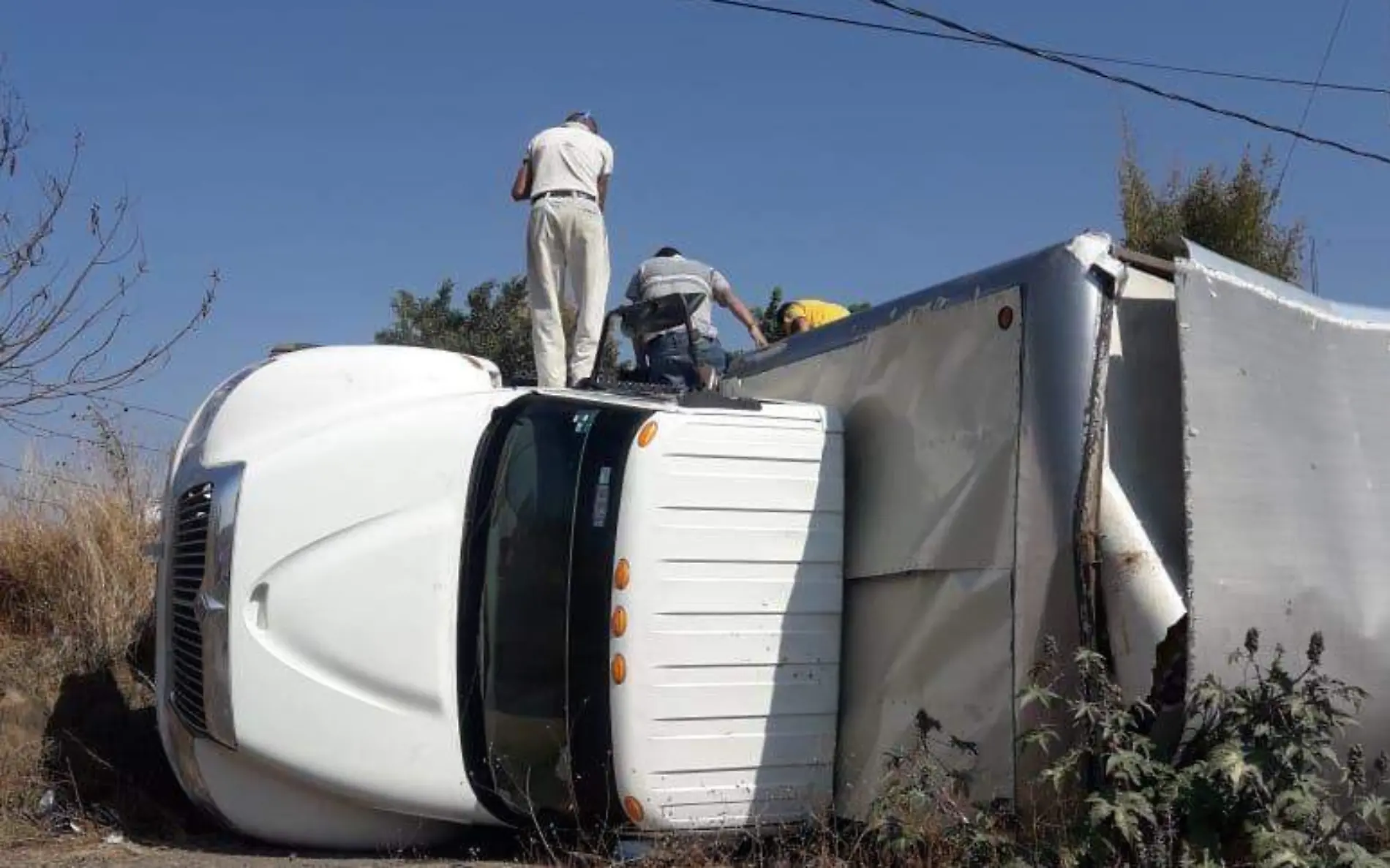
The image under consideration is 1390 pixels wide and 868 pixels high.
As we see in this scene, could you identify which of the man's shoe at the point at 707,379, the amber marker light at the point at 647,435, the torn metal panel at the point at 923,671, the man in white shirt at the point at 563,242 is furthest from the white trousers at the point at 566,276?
the torn metal panel at the point at 923,671

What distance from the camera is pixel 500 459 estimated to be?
455 centimetres

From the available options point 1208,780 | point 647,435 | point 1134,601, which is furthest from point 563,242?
point 1208,780

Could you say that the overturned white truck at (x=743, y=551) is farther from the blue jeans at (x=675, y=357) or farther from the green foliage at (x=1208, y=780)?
the blue jeans at (x=675, y=357)

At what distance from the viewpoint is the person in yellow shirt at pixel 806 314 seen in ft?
23.9

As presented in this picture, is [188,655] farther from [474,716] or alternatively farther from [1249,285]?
[1249,285]

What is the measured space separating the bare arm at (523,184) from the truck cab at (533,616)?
2.50 metres

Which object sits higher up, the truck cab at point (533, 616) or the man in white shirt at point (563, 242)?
the man in white shirt at point (563, 242)

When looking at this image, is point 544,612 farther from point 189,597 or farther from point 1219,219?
point 1219,219

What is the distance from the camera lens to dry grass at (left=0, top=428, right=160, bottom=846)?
5.76 metres

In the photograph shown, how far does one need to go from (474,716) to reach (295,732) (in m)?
0.58

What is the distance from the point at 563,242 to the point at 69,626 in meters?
3.40

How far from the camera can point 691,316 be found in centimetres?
650

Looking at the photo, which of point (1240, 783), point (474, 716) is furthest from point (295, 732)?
point (1240, 783)

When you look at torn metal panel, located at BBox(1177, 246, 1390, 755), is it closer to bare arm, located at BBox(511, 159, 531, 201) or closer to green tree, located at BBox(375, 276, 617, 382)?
bare arm, located at BBox(511, 159, 531, 201)
